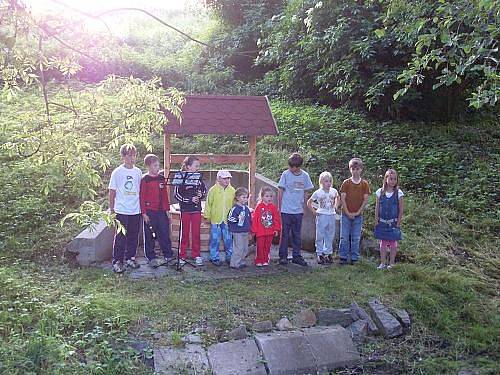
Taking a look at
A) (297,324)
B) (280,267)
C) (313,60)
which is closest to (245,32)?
(313,60)

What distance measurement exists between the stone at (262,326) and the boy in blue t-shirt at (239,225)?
5.09 ft

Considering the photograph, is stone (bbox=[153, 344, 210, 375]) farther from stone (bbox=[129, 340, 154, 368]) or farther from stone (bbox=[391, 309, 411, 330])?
stone (bbox=[391, 309, 411, 330])

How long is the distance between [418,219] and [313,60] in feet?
19.3

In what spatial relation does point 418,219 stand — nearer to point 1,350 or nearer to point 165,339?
point 165,339

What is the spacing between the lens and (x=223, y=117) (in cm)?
710

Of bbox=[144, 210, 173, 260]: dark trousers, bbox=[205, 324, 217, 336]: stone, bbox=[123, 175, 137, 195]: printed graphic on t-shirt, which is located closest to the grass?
bbox=[205, 324, 217, 336]: stone

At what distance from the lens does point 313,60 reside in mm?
12773

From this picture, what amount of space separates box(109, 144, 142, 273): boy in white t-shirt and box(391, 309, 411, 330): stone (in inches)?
116

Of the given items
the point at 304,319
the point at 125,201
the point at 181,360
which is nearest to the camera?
the point at 181,360

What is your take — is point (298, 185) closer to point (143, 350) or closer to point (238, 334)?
point (238, 334)

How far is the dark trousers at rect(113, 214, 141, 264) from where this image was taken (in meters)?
6.39

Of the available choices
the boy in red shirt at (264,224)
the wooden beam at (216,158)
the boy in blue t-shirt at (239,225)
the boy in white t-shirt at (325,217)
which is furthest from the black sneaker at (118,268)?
the boy in white t-shirt at (325,217)

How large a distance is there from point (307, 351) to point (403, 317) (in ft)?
3.95

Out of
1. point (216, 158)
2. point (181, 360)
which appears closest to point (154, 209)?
point (216, 158)
